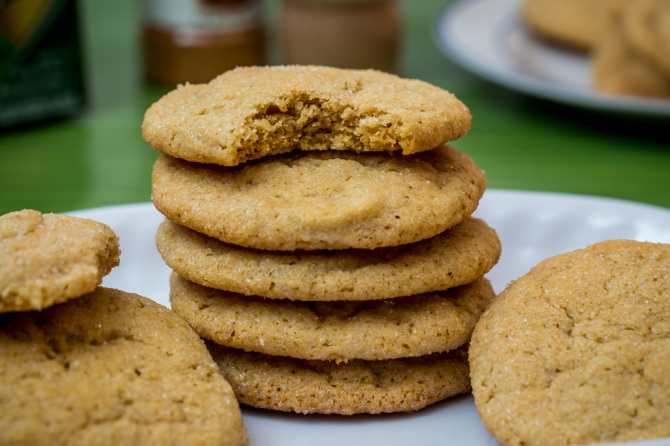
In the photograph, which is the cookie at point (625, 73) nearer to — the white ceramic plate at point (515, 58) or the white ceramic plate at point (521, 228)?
the white ceramic plate at point (515, 58)

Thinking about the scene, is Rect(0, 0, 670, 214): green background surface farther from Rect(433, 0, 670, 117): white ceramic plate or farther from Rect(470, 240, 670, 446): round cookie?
Rect(470, 240, 670, 446): round cookie

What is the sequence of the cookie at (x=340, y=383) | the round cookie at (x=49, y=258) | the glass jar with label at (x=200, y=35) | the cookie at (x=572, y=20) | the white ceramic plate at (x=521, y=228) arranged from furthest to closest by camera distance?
the cookie at (x=572, y=20), the glass jar with label at (x=200, y=35), the white ceramic plate at (x=521, y=228), the cookie at (x=340, y=383), the round cookie at (x=49, y=258)

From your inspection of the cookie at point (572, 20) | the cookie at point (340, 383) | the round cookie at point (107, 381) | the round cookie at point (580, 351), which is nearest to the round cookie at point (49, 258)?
the round cookie at point (107, 381)

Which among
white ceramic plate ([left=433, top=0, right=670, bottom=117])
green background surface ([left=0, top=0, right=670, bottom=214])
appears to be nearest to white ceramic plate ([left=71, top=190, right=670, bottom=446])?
green background surface ([left=0, top=0, right=670, bottom=214])

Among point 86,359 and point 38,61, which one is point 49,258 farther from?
point 38,61

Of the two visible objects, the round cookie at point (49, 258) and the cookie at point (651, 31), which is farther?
the cookie at point (651, 31)

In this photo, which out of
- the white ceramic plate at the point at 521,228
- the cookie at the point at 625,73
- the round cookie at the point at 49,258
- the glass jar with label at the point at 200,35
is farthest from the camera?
the glass jar with label at the point at 200,35

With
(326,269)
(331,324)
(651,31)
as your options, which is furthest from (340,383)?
(651,31)

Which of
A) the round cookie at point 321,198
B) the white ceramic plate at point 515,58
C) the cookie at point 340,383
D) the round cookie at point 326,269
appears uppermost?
the round cookie at point 321,198
